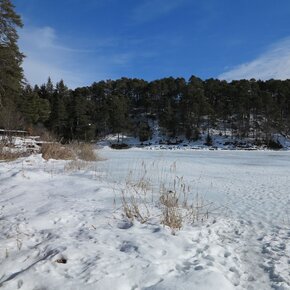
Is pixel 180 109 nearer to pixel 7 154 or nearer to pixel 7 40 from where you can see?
pixel 7 40

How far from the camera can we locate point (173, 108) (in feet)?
252

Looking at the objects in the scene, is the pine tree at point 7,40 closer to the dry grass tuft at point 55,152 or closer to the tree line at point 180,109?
the dry grass tuft at point 55,152

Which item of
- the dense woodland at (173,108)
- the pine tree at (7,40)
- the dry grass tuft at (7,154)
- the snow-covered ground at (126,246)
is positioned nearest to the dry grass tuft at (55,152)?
the dry grass tuft at (7,154)

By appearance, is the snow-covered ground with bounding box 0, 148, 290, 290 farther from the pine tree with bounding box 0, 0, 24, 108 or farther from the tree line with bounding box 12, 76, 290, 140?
the tree line with bounding box 12, 76, 290, 140

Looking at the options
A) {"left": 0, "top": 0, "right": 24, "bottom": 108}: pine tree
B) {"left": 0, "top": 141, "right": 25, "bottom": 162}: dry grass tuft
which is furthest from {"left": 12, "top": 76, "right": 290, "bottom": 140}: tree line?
{"left": 0, "top": 141, "right": 25, "bottom": 162}: dry grass tuft

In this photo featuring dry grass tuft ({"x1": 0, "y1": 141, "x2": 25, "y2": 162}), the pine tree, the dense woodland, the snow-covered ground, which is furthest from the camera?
the dense woodland

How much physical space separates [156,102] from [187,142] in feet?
53.4

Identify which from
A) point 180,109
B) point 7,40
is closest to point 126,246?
point 7,40

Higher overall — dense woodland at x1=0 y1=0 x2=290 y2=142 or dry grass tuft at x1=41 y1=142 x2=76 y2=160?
dense woodland at x1=0 y1=0 x2=290 y2=142

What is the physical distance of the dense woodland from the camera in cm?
6544

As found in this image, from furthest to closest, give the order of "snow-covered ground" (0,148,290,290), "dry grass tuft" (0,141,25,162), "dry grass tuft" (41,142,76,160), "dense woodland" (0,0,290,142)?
"dense woodland" (0,0,290,142)
"dry grass tuft" (41,142,76,160)
"dry grass tuft" (0,141,25,162)
"snow-covered ground" (0,148,290,290)

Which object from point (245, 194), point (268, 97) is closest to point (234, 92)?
point (268, 97)

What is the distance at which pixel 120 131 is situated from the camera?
2756 inches

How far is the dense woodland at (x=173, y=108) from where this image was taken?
65.4 m
